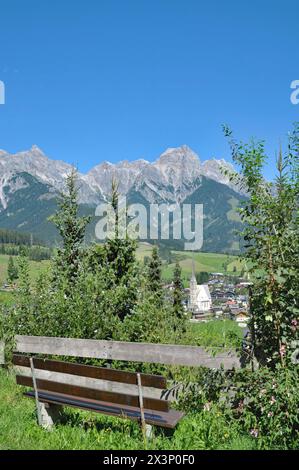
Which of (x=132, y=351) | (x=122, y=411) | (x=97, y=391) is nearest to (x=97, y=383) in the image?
(x=97, y=391)

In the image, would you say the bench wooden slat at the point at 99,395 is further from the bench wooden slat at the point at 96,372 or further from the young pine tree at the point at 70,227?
the young pine tree at the point at 70,227

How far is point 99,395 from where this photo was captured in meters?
4.67

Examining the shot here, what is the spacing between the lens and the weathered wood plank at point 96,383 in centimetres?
461

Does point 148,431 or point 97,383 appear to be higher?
point 97,383

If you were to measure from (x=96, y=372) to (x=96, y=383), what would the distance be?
0.56 ft

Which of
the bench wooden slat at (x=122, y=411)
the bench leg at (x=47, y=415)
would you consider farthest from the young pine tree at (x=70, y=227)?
the bench wooden slat at (x=122, y=411)

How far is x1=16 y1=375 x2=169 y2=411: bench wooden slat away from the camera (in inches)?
173

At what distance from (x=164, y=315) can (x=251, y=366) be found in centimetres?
591

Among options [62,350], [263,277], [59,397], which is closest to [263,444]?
[263,277]

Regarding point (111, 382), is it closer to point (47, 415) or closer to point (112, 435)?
point (112, 435)

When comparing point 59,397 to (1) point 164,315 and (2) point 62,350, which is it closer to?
(2) point 62,350

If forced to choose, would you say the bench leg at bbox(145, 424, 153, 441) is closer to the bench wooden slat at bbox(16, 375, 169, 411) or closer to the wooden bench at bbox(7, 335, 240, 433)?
the wooden bench at bbox(7, 335, 240, 433)
